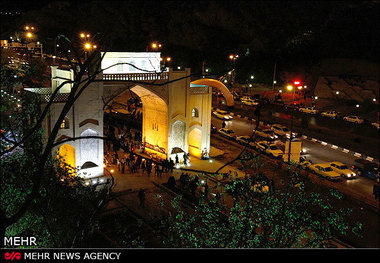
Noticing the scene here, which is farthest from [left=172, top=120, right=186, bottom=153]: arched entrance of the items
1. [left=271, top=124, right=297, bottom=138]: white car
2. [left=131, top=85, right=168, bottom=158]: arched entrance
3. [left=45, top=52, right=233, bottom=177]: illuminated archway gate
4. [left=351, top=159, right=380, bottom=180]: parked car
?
[left=351, top=159, right=380, bottom=180]: parked car

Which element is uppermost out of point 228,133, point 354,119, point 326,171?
point 354,119

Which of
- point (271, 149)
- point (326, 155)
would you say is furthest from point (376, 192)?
point (271, 149)

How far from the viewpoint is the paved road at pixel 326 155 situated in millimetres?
18103

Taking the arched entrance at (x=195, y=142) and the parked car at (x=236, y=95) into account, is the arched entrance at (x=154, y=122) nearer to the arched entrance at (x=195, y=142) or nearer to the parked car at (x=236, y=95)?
the arched entrance at (x=195, y=142)

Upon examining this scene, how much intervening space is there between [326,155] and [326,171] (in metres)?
4.20

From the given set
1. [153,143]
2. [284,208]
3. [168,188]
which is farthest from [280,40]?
[284,208]

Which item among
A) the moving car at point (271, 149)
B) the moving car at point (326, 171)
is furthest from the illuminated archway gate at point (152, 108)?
the moving car at point (326, 171)

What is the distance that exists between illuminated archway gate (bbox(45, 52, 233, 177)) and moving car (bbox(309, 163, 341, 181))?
20.8 ft

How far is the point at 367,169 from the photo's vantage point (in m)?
20.2

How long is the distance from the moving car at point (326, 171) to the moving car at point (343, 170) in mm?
262

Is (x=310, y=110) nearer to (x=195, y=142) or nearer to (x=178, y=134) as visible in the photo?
(x=195, y=142)

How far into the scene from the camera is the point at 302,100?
41906 mm

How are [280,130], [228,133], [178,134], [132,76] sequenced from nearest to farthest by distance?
[132,76] → [178,134] → [228,133] → [280,130]
